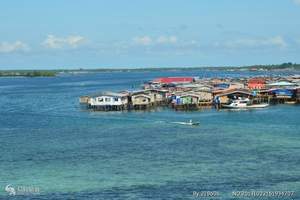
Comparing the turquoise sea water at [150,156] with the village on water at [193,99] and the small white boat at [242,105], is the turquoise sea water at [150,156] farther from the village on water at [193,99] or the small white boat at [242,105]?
the village on water at [193,99]

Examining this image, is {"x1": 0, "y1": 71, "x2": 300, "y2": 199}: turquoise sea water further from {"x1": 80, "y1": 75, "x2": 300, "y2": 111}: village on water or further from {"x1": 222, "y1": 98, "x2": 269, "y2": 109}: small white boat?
{"x1": 80, "y1": 75, "x2": 300, "y2": 111}: village on water

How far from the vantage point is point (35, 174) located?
1433 inches

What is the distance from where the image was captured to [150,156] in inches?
1647

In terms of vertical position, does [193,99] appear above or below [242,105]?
above

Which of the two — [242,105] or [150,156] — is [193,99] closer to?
[242,105]

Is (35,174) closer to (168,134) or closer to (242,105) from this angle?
(168,134)

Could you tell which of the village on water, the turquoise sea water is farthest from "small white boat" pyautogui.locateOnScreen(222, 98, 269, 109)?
the turquoise sea water

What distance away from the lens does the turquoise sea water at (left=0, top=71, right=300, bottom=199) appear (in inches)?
1280

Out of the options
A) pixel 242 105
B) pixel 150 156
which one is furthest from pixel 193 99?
pixel 150 156

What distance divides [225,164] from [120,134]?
17536 millimetres

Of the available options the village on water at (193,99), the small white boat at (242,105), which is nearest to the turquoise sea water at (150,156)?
the small white boat at (242,105)

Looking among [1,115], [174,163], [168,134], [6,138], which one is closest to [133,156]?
[174,163]

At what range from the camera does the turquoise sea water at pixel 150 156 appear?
3250 centimetres

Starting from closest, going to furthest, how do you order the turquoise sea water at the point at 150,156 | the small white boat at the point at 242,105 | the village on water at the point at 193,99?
the turquoise sea water at the point at 150,156
the small white boat at the point at 242,105
the village on water at the point at 193,99
